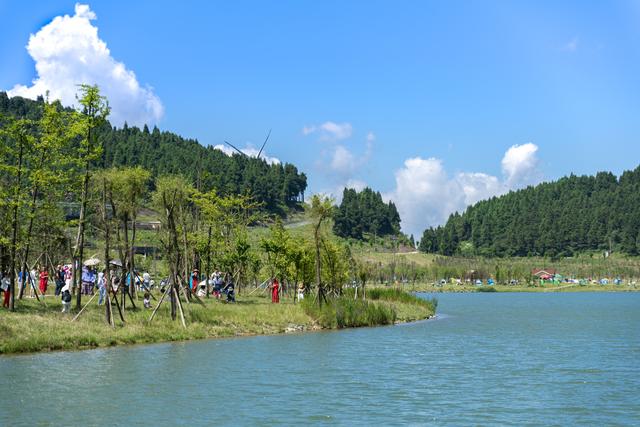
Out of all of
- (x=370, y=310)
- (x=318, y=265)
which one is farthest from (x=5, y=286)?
(x=370, y=310)

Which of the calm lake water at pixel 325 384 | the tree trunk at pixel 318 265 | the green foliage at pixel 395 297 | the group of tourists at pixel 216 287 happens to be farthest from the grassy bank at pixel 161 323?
the green foliage at pixel 395 297

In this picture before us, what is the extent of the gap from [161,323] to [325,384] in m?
18.3

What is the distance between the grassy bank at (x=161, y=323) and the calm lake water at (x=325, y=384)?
5.49 feet

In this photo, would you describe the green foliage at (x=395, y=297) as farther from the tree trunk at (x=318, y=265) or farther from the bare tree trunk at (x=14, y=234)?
the bare tree trunk at (x=14, y=234)

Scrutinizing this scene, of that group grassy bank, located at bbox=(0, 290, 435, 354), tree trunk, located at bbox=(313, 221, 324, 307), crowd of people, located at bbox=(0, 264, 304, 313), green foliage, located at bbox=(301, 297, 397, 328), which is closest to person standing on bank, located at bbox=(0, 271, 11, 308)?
crowd of people, located at bbox=(0, 264, 304, 313)

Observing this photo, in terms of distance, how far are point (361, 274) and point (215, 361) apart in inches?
1786

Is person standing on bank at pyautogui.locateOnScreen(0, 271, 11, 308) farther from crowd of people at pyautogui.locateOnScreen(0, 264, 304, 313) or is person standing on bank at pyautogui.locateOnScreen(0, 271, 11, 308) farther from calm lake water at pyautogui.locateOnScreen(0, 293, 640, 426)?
calm lake water at pyautogui.locateOnScreen(0, 293, 640, 426)

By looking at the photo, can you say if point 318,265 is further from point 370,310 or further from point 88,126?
point 88,126

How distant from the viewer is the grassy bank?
41188mm

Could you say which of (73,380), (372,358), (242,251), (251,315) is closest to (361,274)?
(242,251)

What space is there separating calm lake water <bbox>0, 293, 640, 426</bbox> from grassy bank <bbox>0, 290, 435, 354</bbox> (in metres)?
1.67

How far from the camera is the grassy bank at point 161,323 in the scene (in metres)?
41.2

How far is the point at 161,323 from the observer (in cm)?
4841

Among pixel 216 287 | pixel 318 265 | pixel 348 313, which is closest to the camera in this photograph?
pixel 348 313
